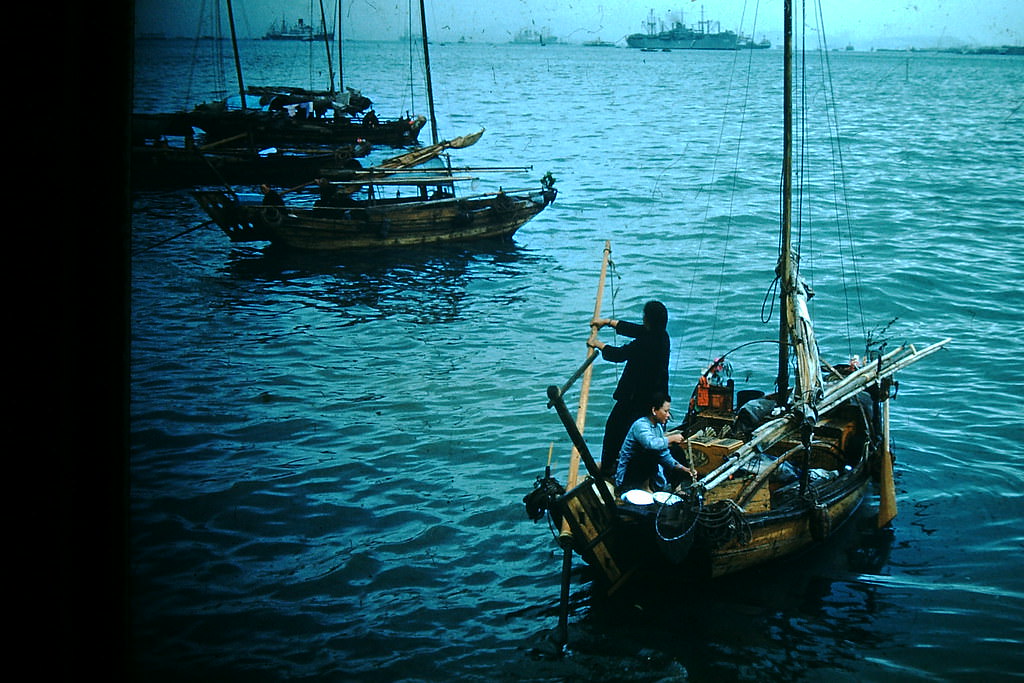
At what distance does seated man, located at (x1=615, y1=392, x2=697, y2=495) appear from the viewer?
7461 millimetres

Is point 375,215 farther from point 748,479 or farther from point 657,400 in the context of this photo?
point 657,400

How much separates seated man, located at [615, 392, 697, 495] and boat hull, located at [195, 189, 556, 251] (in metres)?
14.8

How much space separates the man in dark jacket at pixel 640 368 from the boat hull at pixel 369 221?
14265 mm

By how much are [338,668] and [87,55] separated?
6768 millimetres

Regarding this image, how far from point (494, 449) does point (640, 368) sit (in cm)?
397

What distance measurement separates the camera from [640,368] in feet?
26.4

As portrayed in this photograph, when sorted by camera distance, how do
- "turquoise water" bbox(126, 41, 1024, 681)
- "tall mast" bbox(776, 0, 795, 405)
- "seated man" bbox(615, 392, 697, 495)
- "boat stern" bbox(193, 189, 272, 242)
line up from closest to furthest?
"turquoise water" bbox(126, 41, 1024, 681) < "seated man" bbox(615, 392, 697, 495) < "tall mast" bbox(776, 0, 795, 405) < "boat stern" bbox(193, 189, 272, 242)

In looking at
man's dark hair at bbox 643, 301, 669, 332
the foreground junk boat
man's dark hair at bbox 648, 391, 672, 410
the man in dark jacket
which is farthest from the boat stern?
man's dark hair at bbox 648, 391, 672, 410

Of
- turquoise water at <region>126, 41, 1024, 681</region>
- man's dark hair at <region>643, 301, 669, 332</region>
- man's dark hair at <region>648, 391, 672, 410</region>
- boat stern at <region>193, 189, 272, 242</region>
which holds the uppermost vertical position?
boat stern at <region>193, 189, 272, 242</region>

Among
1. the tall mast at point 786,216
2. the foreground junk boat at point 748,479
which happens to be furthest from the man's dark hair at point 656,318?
the tall mast at point 786,216

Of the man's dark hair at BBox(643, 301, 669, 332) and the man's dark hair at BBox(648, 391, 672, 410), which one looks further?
the man's dark hair at BBox(643, 301, 669, 332)

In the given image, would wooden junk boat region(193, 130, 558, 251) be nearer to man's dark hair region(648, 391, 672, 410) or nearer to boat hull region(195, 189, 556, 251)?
boat hull region(195, 189, 556, 251)

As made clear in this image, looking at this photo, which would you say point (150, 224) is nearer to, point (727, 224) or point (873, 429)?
point (727, 224)

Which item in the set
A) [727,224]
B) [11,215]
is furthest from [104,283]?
[727,224]
